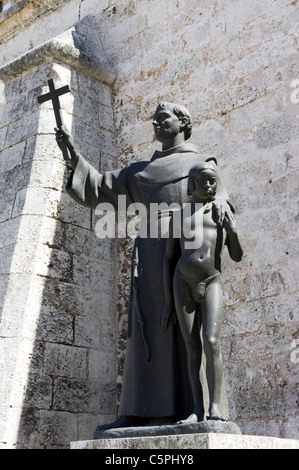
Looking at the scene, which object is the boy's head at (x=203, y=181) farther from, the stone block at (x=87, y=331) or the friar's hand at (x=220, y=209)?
the stone block at (x=87, y=331)

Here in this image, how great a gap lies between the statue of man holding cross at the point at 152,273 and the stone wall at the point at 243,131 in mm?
1094

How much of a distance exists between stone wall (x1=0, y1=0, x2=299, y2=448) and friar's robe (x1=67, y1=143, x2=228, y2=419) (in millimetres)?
1108

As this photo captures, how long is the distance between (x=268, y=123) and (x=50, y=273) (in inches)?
75.4

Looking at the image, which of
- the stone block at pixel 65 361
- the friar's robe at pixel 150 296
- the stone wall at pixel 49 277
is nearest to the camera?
the friar's robe at pixel 150 296

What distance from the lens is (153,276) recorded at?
10.1 ft

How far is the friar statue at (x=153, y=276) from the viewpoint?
9.46 ft

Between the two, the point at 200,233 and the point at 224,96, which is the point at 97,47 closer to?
the point at 224,96

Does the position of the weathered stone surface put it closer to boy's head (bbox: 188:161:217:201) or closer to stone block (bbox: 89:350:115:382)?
boy's head (bbox: 188:161:217:201)

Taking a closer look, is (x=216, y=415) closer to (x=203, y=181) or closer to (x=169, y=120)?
(x=203, y=181)

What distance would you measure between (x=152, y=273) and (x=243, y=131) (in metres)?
1.85

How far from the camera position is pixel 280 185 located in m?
4.16

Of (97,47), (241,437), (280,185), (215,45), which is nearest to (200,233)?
(241,437)

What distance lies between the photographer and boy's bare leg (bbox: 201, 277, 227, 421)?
2.67 m

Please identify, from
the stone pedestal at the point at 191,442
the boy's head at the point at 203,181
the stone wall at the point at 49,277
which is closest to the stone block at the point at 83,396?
the stone wall at the point at 49,277
